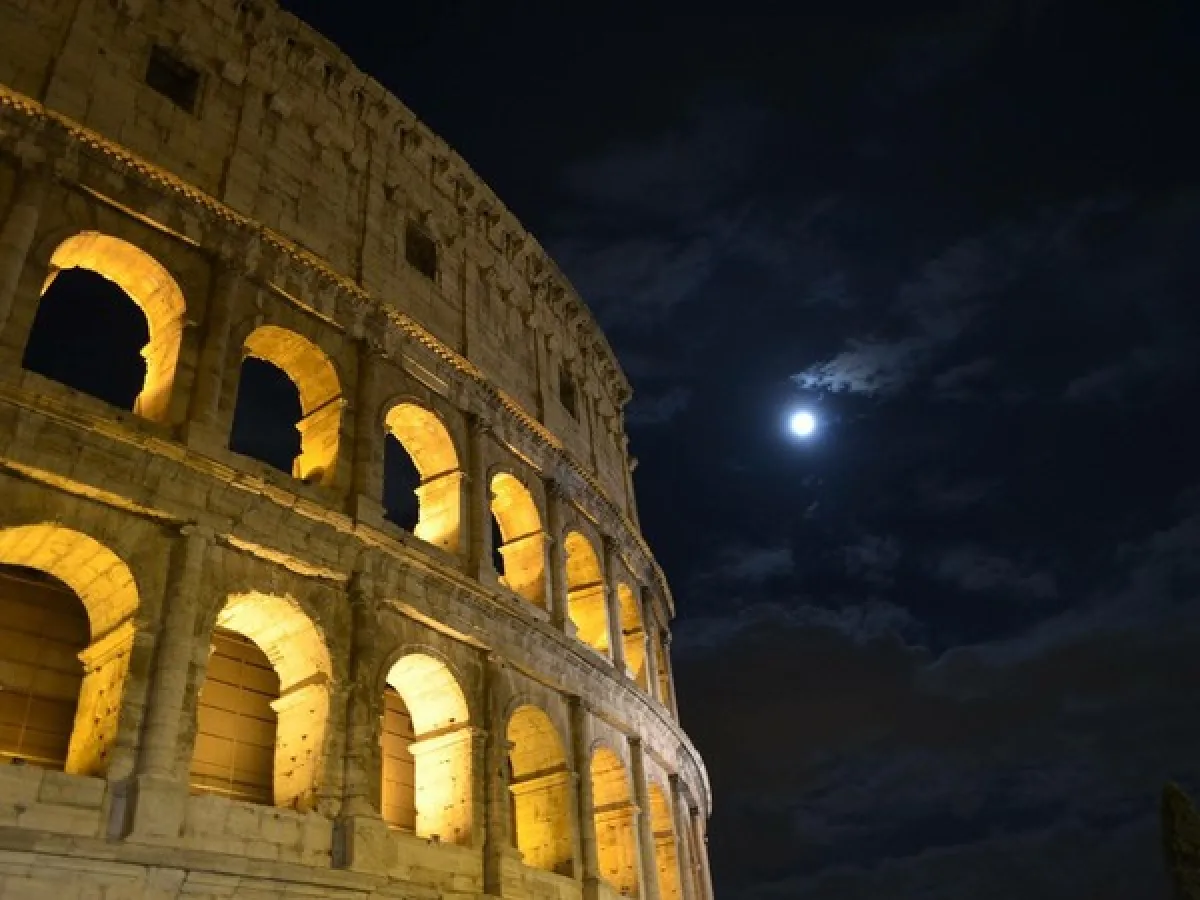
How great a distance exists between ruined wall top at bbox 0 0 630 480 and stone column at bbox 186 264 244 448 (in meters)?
1.38

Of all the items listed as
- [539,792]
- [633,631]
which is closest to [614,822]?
[539,792]

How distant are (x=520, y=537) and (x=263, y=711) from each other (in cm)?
541

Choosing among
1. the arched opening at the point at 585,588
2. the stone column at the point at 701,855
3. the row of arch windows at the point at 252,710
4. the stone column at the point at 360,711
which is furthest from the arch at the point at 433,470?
the stone column at the point at 701,855

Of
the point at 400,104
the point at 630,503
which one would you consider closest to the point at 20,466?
the point at 400,104

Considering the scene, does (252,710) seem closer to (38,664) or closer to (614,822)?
(38,664)

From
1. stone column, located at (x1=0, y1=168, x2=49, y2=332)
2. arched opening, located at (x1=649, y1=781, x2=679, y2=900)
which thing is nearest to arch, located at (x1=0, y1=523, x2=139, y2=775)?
stone column, located at (x1=0, y1=168, x2=49, y2=332)

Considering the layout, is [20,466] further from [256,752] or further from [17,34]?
[17,34]

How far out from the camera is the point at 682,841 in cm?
1723

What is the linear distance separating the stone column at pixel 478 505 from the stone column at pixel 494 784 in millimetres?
1335

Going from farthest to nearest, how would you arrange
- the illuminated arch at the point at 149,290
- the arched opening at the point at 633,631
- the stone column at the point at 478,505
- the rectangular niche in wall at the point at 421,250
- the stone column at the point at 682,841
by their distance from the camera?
1. the arched opening at the point at 633,631
2. the stone column at the point at 682,841
3. the rectangular niche in wall at the point at 421,250
4. the stone column at the point at 478,505
5. the illuminated arch at the point at 149,290

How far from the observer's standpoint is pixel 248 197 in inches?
490

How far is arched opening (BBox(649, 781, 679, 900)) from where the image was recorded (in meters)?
16.6

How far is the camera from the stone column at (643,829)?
573 inches

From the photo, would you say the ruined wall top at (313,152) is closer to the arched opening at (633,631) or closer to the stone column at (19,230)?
the stone column at (19,230)
